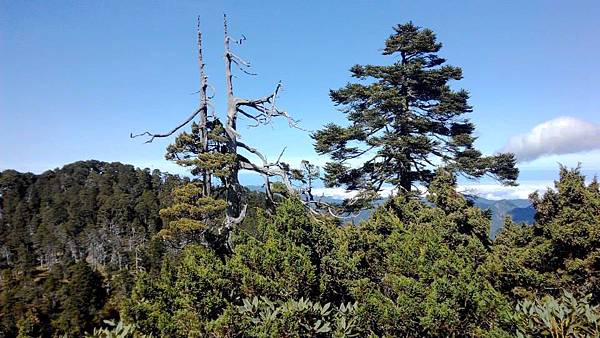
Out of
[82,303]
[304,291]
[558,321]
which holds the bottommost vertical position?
[82,303]

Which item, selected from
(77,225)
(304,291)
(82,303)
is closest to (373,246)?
(304,291)

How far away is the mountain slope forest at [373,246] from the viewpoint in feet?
20.6

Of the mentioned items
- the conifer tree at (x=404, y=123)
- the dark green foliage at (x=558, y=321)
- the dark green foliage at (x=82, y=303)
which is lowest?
the dark green foliage at (x=82, y=303)

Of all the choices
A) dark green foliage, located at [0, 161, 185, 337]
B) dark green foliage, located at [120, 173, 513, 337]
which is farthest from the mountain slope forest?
dark green foliage, located at [0, 161, 185, 337]

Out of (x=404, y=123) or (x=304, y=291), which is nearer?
(x=304, y=291)

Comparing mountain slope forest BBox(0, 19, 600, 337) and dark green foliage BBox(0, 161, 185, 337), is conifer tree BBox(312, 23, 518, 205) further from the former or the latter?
dark green foliage BBox(0, 161, 185, 337)

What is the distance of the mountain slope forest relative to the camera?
6289 mm

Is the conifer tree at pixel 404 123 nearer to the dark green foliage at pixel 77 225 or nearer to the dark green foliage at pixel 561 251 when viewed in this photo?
the dark green foliage at pixel 561 251

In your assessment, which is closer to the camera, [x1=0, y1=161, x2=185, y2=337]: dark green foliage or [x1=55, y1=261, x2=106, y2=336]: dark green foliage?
[x1=55, y1=261, x2=106, y2=336]: dark green foliage

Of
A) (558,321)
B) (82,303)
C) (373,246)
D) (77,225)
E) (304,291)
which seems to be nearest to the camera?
(558,321)

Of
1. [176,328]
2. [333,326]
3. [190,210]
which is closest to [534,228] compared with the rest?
[333,326]

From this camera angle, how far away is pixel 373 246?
9.22 meters

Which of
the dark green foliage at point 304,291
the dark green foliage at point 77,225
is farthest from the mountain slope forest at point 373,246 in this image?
the dark green foliage at point 77,225

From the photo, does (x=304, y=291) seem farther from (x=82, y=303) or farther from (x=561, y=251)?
(x=82, y=303)
